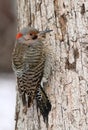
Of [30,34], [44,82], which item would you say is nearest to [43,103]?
[44,82]

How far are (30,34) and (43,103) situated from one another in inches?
25.2

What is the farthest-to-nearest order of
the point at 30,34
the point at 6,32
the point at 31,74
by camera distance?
the point at 6,32, the point at 30,34, the point at 31,74

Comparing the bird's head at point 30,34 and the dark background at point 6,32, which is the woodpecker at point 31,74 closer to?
the bird's head at point 30,34

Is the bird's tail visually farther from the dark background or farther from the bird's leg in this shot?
the dark background

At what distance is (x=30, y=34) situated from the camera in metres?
4.36

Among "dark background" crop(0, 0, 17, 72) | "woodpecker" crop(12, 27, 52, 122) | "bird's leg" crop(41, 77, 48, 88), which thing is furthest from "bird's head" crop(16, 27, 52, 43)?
"dark background" crop(0, 0, 17, 72)

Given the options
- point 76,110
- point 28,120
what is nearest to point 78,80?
point 76,110

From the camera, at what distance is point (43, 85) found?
13.8ft

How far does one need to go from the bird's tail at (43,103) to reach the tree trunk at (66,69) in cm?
4

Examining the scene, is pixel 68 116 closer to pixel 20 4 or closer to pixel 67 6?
pixel 67 6

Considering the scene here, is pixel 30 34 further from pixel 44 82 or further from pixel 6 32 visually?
pixel 6 32

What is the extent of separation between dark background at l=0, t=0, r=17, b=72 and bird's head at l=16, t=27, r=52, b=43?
3077mm

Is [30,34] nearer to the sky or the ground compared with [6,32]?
nearer to the sky

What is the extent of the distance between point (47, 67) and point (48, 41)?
270 mm
